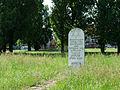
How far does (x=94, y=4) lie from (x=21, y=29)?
11.6m

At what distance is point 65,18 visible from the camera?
27406 millimetres

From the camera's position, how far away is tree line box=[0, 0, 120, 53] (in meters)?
23.3

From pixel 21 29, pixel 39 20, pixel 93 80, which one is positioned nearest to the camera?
pixel 93 80

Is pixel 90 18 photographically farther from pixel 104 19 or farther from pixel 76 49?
pixel 76 49

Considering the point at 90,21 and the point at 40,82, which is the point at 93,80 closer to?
the point at 40,82

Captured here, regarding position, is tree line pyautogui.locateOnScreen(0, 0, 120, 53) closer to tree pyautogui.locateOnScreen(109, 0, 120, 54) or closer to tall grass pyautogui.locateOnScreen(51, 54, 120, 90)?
tree pyautogui.locateOnScreen(109, 0, 120, 54)

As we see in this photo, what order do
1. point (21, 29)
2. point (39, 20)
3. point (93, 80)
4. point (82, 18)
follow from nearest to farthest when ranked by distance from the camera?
1. point (93, 80)
2. point (21, 29)
3. point (82, 18)
4. point (39, 20)

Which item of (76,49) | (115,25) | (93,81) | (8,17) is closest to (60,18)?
(8,17)

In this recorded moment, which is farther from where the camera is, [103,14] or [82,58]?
[103,14]

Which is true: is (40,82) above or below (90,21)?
below

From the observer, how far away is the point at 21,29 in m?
25.0

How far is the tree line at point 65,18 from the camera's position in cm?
2330

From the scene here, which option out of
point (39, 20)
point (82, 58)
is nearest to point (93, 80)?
point (82, 58)

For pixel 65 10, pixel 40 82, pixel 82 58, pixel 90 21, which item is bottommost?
pixel 40 82
